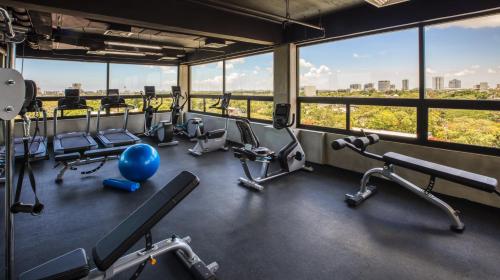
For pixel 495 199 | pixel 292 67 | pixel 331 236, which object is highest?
pixel 292 67

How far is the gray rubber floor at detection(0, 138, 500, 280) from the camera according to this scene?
2127 millimetres

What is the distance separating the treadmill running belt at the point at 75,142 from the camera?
18.2ft

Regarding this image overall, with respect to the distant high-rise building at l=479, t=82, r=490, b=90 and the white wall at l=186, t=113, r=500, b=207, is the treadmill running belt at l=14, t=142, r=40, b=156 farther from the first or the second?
the distant high-rise building at l=479, t=82, r=490, b=90

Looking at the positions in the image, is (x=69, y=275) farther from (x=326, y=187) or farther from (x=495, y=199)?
(x=495, y=199)

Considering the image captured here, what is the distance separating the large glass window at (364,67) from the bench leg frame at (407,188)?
138 centimetres

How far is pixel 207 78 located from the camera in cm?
818

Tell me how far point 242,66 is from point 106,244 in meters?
5.75

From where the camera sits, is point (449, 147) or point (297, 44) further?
point (297, 44)

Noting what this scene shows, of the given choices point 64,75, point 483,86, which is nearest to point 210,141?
point 483,86

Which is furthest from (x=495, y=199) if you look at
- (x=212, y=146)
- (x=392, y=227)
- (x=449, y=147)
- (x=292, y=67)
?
Result: (x=212, y=146)

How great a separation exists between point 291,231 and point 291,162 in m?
1.83

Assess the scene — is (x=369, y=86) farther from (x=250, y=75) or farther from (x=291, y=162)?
(x=250, y=75)

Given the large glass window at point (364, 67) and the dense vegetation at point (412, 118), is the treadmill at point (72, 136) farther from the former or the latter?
the large glass window at point (364, 67)

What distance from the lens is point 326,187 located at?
3859 mm
